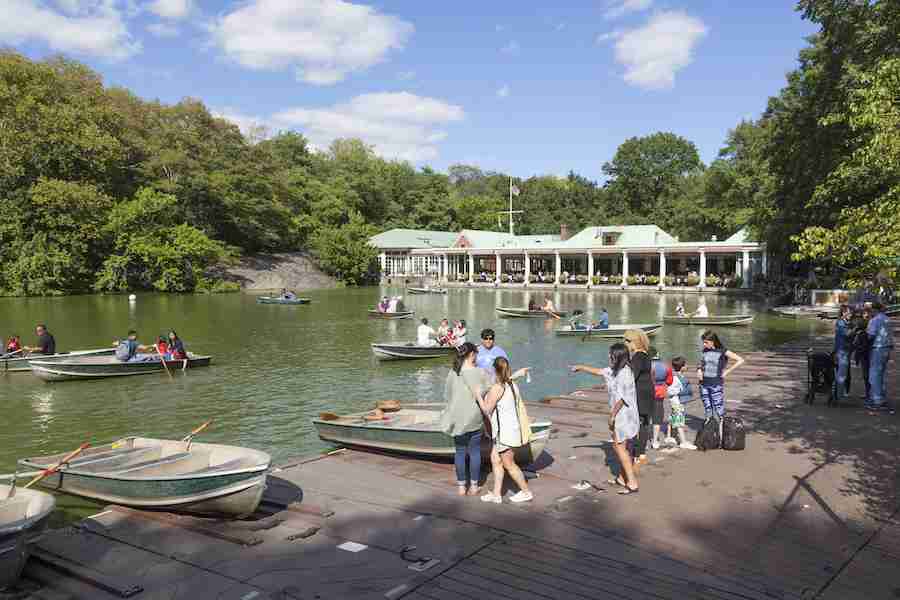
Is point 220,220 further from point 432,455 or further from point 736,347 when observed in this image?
point 432,455

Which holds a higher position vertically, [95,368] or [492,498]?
[95,368]

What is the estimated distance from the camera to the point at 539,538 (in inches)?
254

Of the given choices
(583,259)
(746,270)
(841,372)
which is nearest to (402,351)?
(841,372)

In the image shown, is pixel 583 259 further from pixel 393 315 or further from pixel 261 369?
pixel 261 369

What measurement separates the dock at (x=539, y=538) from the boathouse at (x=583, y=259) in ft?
147

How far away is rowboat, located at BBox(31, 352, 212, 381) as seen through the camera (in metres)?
17.9

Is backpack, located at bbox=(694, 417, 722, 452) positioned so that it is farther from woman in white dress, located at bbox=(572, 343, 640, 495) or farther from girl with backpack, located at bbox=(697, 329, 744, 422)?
woman in white dress, located at bbox=(572, 343, 640, 495)

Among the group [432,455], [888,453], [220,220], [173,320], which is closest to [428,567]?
[432,455]

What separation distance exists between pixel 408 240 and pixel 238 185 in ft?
64.2

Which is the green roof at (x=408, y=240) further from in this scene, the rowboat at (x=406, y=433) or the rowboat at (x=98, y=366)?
the rowboat at (x=406, y=433)

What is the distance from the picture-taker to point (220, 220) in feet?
Answer: 221

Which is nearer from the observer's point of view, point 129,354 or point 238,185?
point 129,354

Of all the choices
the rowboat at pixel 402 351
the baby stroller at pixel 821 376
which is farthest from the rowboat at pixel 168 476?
the rowboat at pixel 402 351

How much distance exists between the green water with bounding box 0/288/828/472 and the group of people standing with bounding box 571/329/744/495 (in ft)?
20.0
